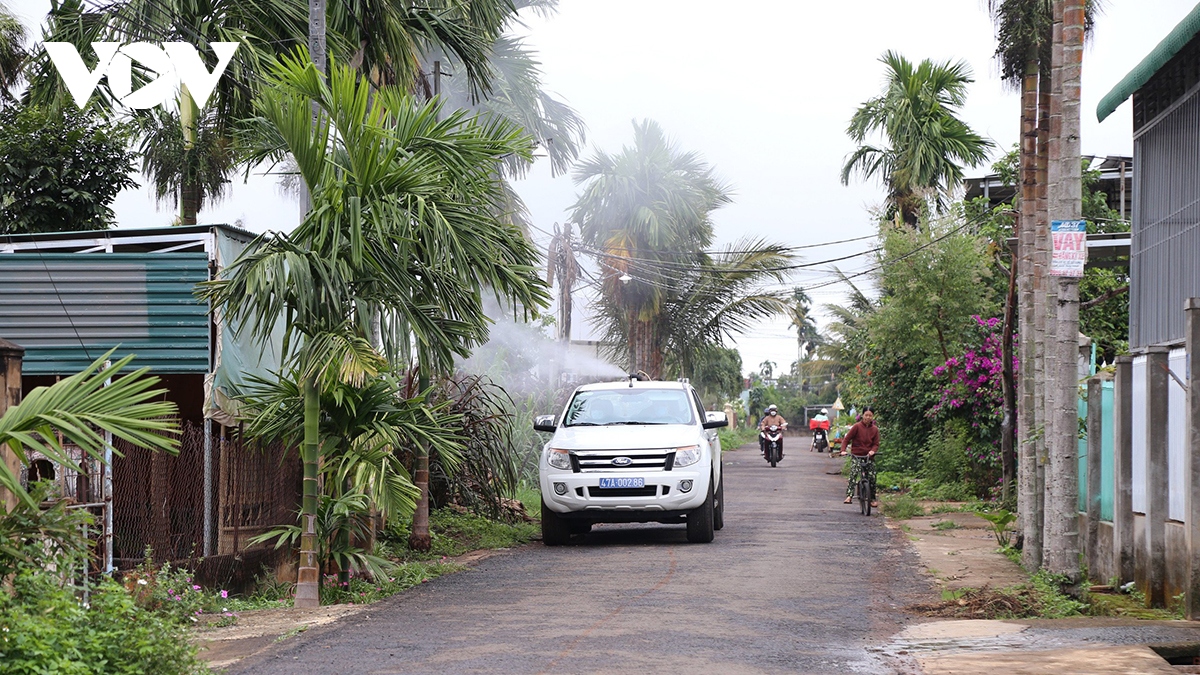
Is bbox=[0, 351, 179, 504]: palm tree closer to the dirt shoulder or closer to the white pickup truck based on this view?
the dirt shoulder

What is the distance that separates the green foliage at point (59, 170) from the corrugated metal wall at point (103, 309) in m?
5.50

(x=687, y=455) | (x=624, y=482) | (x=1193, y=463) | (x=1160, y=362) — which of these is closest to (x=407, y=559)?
Result: (x=624, y=482)

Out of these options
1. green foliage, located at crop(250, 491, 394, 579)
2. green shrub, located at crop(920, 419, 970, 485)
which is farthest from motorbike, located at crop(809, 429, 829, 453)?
green foliage, located at crop(250, 491, 394, 579)

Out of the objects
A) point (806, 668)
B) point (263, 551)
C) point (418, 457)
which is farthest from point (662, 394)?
point (806, 668)

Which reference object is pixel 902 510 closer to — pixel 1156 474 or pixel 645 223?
pixel 1156 474

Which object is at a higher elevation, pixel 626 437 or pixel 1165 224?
pixel 1165 224

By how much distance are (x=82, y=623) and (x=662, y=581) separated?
584 centimetres

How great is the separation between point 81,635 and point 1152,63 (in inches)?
439

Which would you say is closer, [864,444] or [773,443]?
[864,444]

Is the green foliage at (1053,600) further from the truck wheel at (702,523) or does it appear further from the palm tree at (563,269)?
the palm tree at (563,269)

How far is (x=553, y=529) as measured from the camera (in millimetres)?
14938

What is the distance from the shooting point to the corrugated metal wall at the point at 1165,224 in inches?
472

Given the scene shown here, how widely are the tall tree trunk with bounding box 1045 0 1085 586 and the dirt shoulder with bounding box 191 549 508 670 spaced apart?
570 cm

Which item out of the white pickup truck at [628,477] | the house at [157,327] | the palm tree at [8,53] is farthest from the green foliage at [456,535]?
the palm tree at [8,53]
